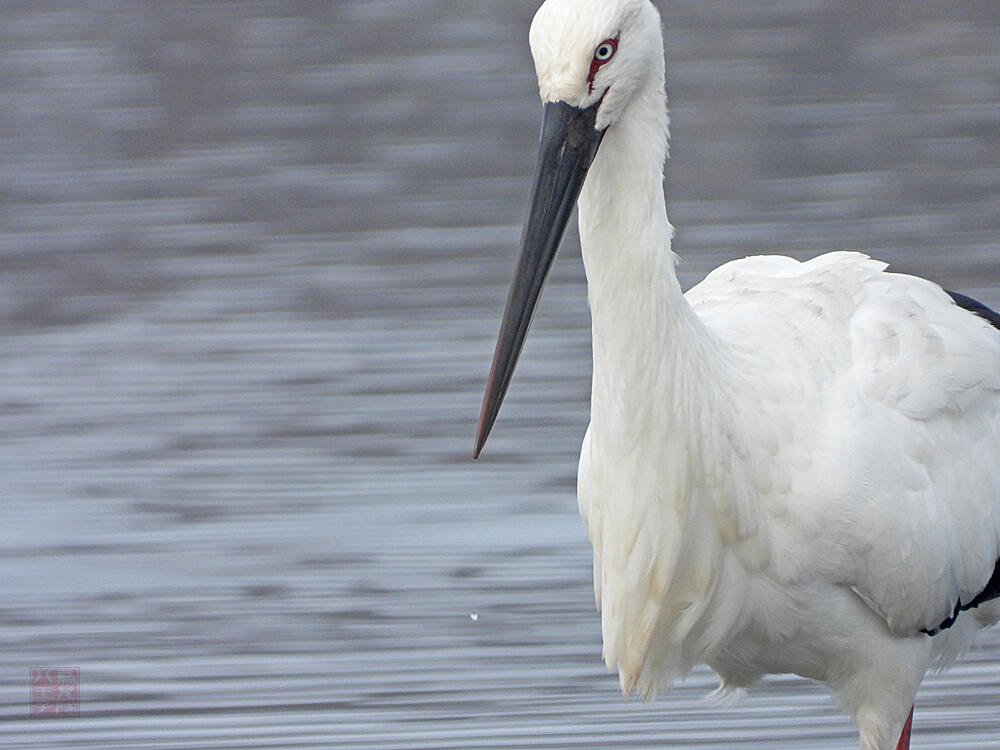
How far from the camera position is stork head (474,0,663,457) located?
3.42 m

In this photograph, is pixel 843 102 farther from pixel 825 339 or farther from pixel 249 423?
pixel 825 339

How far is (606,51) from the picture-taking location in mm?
3471

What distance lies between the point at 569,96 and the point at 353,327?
3240 mm

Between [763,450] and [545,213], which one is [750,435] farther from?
[545,213]

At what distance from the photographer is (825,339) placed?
408cm

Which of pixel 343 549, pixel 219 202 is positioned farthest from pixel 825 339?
pixel 219 202

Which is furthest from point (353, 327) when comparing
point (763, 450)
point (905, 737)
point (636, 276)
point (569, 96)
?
point (569, 96)

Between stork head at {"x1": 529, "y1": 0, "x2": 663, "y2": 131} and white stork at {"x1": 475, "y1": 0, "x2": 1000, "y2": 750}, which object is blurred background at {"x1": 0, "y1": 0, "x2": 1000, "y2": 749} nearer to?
white stork at {"x1": 475, "y1": 0, "x2": 1000, "y2": 750}

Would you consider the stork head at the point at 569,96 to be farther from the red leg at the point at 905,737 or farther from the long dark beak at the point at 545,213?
the red leg at the point at 905,737

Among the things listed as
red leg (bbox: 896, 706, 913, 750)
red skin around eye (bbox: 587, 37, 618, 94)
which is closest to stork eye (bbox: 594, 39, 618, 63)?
red skin around eye (bbox: 587, 37, 618, 94)

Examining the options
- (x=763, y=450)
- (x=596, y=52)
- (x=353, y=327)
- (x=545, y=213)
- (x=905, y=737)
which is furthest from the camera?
(x=353, y=327)

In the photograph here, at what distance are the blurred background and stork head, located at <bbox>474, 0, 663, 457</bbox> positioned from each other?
144cm

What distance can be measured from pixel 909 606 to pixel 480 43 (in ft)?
17.3

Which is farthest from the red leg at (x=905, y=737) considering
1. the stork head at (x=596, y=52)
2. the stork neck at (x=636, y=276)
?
the stork head at (x=596, y=52)
